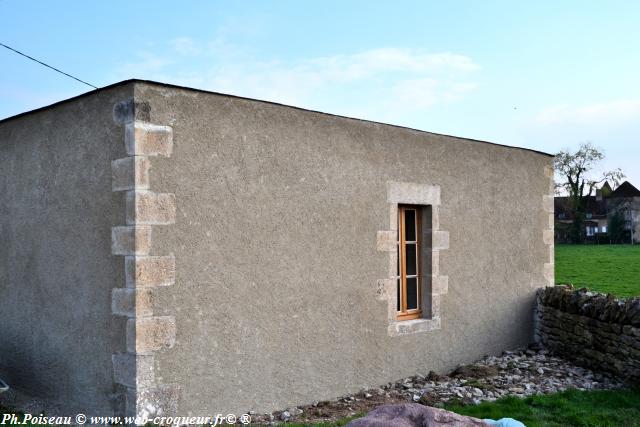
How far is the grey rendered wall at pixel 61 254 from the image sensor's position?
5172 millimetres

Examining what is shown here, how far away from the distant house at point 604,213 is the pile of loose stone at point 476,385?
40.4 meters

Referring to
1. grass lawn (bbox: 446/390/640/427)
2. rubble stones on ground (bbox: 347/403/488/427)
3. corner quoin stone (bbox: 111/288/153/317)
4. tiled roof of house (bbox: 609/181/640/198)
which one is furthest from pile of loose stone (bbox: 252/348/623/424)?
tiled roof of house (bbox: 609/181/640/198)

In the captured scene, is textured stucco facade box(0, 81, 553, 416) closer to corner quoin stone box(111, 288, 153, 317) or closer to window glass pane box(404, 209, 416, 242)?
corner quoin stone box(111, 288, 153, 317)

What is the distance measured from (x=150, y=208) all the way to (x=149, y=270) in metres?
0.49

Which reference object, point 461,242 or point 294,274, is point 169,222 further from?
point 461,242

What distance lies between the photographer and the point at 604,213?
180 feet

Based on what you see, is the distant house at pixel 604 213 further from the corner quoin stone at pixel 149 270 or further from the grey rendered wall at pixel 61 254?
the corner quoin stone at pixel 149 270

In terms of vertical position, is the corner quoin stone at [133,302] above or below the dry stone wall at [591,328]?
above

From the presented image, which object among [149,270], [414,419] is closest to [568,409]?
[414,419]

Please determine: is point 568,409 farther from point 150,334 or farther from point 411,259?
point 150,334

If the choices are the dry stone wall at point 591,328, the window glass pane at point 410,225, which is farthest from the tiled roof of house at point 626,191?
the window glass pane at point 410,225

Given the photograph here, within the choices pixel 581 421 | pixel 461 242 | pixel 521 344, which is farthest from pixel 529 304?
pixel 581 421

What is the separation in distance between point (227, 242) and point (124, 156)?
114 cm

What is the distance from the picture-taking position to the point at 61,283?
18.6ft
